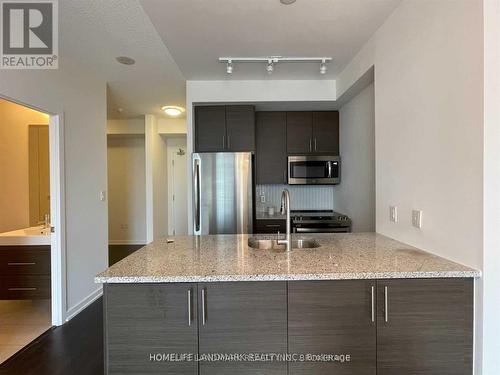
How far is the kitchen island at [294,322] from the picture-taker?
4.57ft

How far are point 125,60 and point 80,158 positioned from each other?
114 centimetres

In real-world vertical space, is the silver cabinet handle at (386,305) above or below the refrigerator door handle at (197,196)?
below

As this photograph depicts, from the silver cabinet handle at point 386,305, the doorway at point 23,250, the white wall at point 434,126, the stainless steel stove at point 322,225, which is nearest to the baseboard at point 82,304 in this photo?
the doorway at point 23,250

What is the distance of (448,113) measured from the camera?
1.54 meters

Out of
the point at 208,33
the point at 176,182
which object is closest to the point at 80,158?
the point at 208,33

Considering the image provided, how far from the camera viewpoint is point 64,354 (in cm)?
232

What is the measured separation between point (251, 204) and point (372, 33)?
2067mm

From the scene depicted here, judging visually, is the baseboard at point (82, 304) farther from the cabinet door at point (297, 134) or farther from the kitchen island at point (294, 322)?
the cabinet door at point (297, 134)

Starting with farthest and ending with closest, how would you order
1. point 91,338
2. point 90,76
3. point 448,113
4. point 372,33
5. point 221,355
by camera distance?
1. point 90,76
2. point 91,338
3. point 372,33
4. point 448,113
5. point 221,355

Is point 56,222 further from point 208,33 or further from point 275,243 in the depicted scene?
point 208,33

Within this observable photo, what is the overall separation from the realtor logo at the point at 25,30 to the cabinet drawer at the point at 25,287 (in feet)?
6.28

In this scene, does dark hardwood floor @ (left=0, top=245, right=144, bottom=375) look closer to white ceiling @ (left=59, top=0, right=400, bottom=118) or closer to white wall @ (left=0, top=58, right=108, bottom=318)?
white wall @ (left=0, top=58, right=108, bottom=318)

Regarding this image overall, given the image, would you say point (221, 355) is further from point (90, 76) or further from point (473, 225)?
point (90, 76)
